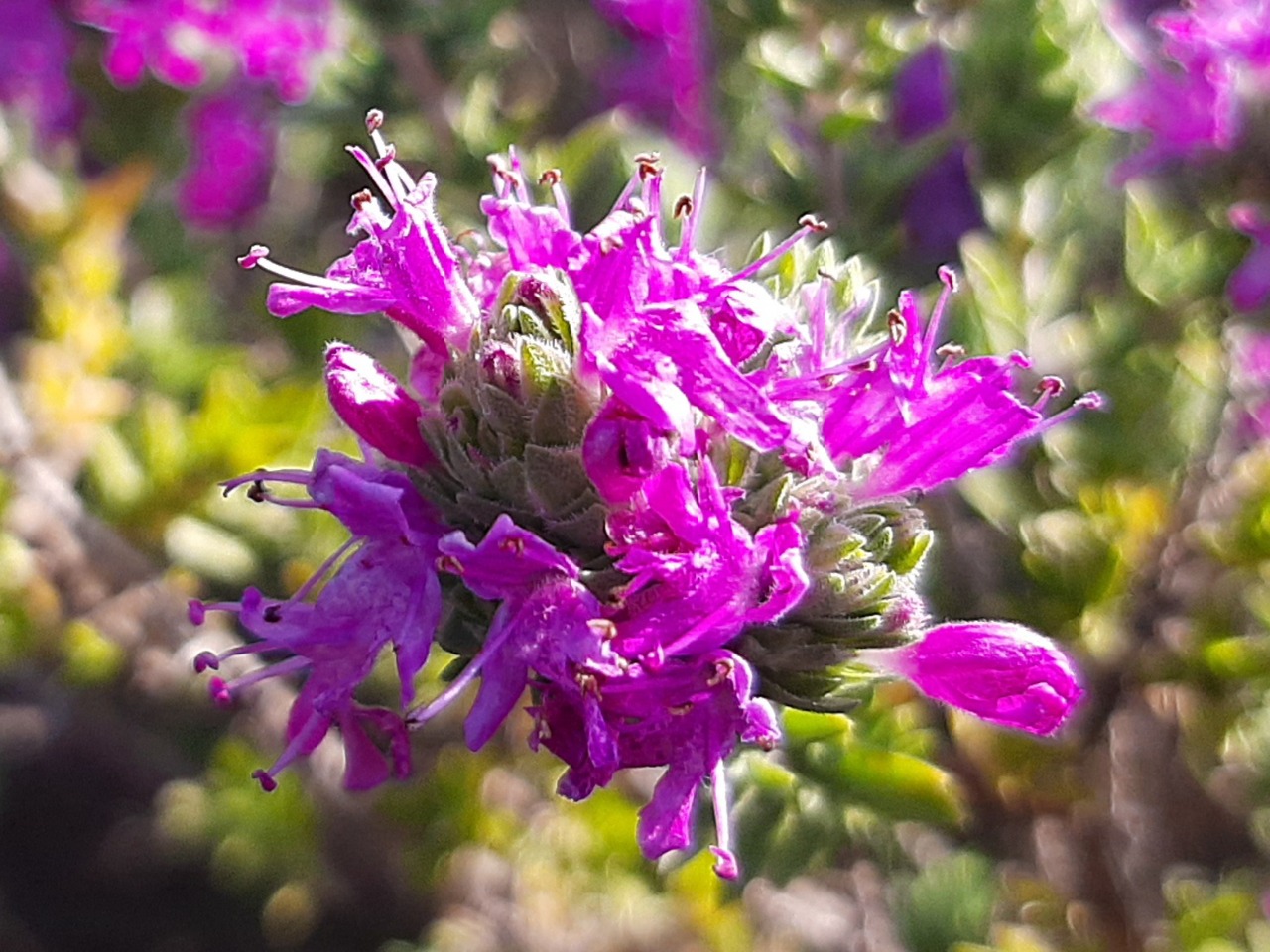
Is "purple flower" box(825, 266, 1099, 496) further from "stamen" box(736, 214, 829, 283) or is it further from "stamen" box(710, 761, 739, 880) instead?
"stamen" box(710, 761, 739, 880)

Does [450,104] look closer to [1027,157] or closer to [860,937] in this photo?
[1027,157]

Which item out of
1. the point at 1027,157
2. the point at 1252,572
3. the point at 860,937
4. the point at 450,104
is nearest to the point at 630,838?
the point at 860,937

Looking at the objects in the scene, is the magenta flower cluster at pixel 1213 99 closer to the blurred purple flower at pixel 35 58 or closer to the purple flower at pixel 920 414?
the purple flower at pixel 920 414

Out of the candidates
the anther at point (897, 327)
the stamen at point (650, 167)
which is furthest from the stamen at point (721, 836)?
the stamen at point (650, 167)

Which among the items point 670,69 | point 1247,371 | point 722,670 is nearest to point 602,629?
point 722,670

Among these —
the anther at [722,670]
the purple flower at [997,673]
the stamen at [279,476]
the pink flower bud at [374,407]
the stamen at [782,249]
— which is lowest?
the purple flower at [997,673]

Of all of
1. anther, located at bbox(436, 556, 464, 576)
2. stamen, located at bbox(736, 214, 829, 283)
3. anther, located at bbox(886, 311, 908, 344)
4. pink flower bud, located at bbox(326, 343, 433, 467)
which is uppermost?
stamen, located at bbox(736, 214, 829, 283)

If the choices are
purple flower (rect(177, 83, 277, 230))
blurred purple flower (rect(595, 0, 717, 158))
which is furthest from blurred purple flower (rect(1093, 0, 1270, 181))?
purple flower (rect(177, 83, 277, 230))
